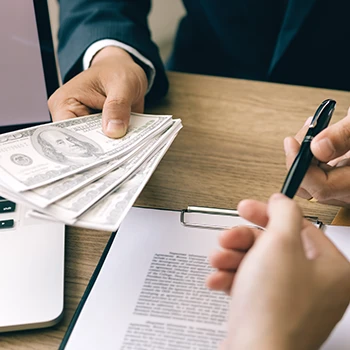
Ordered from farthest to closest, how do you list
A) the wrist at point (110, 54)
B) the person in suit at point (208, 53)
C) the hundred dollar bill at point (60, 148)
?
the wrist at point (110, 54) → the person in suit at point (208, 53) → the hundred dollar bill at point (60, 148)

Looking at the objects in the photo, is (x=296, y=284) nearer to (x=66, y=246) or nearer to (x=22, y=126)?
(x=66, y=246)

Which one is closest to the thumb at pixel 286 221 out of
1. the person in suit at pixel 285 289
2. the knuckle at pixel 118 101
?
the person in suit at pixel 285 289

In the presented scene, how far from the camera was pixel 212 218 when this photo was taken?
0.59m

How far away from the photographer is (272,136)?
795 mm

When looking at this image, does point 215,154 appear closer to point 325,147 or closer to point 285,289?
point 325,147

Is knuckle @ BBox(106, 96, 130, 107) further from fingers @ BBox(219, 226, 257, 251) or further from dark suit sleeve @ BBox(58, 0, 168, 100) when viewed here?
fingers @ BBox(219, 226, 257, 251)

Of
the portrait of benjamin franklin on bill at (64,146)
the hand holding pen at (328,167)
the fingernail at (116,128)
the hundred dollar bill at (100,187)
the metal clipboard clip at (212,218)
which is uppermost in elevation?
the hand holding pen at (328,167)

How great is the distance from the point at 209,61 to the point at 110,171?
62 cm

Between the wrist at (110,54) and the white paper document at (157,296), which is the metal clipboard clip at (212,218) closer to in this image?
the white paper document at (157,296)

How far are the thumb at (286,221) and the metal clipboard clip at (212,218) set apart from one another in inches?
6.7

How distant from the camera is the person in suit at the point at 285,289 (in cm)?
36

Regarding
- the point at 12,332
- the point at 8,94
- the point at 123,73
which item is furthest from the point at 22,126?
the point at 12,332

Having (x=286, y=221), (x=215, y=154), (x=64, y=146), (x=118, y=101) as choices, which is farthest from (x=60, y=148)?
(x=286, y=221)

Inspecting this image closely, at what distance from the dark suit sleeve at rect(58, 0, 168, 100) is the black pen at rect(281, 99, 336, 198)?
34cm
